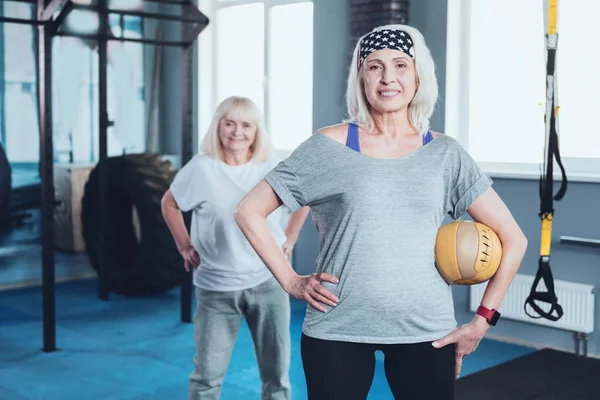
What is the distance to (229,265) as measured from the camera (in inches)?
109

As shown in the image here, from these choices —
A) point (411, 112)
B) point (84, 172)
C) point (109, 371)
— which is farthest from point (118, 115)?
point (411, 112)

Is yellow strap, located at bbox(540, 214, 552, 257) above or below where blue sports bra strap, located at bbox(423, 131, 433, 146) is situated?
below

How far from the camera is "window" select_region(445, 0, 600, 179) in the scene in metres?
4.63

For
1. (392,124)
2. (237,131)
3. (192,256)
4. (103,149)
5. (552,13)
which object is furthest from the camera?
(103,149)

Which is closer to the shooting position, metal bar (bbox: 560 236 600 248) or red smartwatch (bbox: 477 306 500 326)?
red smartwatch (bbox: 477 306 500 326)

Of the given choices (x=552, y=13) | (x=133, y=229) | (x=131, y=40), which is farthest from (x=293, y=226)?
(x=133, y=229)

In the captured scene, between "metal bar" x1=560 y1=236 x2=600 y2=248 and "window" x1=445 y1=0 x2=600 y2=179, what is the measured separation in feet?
1.28

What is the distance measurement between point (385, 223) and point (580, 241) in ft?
9.98

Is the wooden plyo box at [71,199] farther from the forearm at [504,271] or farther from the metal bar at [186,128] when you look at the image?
the forearm at [504,271]

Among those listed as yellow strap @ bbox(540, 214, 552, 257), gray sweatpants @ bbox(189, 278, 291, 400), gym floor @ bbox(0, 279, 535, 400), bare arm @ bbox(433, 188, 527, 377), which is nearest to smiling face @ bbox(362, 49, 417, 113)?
bare arm @ bbox(433, 188, 527, 377)

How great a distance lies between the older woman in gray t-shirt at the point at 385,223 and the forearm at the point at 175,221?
1385mm

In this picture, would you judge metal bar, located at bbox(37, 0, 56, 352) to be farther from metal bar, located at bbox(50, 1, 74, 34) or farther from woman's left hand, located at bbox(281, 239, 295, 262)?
woman's left hand, located at bbox(281, 239, 295, 262)

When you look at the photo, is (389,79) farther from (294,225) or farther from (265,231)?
(294,225)

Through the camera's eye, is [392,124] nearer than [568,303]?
Yes
